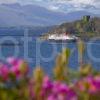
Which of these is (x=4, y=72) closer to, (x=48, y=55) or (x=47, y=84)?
(x=47, y=84)

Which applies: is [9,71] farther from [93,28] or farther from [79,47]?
[93,28]

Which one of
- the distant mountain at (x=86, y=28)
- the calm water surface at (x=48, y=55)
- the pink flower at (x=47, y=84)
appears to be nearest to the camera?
the pink flower at (x=47, y=84)

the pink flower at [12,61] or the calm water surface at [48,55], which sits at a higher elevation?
the pink flower at [12,61]

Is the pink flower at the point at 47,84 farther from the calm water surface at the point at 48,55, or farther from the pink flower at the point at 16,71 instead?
the calm water surface at the point at 48,55

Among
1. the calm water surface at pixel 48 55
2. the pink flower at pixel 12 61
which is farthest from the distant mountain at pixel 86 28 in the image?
the pink flower at pixel 12 61

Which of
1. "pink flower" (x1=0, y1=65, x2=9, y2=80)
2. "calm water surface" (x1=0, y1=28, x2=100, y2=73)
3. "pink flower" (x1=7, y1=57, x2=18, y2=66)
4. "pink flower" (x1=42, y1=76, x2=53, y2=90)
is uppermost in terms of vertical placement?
"pink flower" (x1=7, y1=57, x2=18, y2=66)

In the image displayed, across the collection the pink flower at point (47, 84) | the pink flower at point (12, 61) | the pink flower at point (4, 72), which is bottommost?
the pink flower at point (47, 84)

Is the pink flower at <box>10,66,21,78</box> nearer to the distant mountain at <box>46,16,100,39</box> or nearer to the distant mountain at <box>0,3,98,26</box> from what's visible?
the distant mountain at <box>46,16,100,39</box>

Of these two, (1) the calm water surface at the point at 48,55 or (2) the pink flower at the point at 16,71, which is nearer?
(2) the pink flower at the point at 16,71

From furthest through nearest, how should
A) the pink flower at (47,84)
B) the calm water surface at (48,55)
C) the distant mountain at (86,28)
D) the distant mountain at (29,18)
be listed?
the distant mountain at (29,18) < the distant mountain at (86,28) < the calm water surface at (48,55) < the pink flower at (47,84)

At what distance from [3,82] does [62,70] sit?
0.21m

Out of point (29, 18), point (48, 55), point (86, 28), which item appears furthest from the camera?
point (29, 18)

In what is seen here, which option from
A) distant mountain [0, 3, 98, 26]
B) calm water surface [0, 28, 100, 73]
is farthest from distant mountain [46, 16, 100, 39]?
distant mountain [0, 3, 98, 26]

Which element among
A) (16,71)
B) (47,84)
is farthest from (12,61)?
(47,84)
